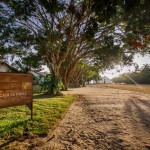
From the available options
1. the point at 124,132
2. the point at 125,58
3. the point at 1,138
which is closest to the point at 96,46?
the point at 125,58

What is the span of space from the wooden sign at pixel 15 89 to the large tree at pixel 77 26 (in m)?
4.81

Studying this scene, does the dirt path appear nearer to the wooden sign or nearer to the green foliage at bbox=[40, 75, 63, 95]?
the wooden sign

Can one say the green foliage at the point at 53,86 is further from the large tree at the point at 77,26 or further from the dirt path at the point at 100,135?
the dirt path at the point at 100,135

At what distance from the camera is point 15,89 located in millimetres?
5148

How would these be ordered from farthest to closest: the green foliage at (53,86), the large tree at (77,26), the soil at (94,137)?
the green foliage at (53,86) → the large tree at (77,26) → the soil at (94,137)

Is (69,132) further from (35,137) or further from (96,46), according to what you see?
(96,46)

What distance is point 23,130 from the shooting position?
4562 mm

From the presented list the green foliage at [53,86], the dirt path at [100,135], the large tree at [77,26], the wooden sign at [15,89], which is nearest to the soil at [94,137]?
the dirt path at [100,135]

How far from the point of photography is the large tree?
928 cm

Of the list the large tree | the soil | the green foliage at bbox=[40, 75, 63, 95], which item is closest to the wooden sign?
the soil

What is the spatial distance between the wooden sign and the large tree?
4807mm

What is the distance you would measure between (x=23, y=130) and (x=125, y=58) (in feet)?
50.2

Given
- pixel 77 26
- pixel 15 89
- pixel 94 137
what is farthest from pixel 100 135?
pixel 77 26

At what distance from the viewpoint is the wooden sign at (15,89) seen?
4.76 meters
